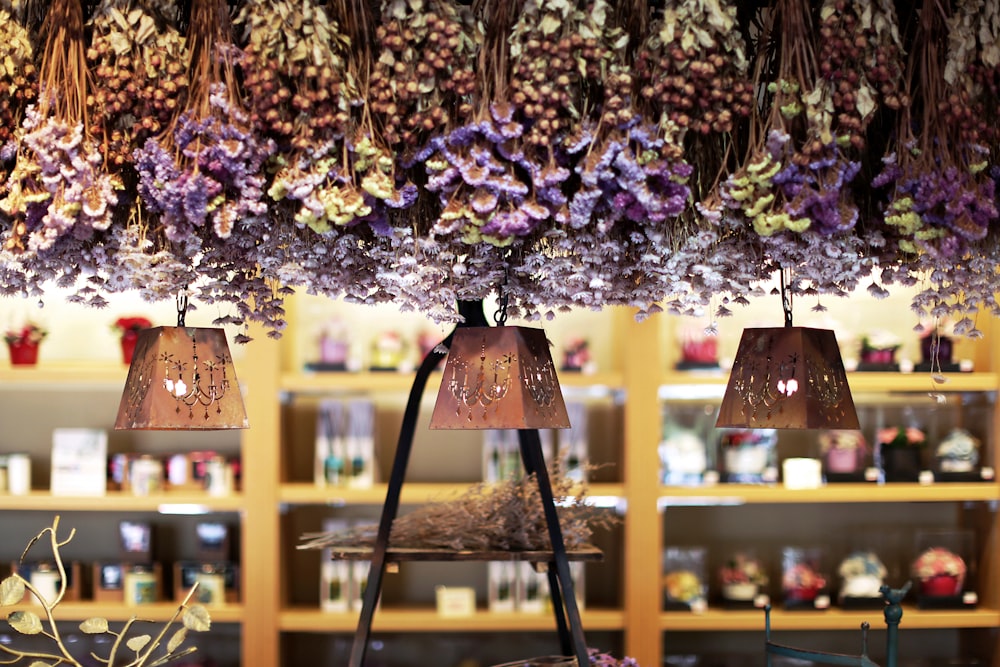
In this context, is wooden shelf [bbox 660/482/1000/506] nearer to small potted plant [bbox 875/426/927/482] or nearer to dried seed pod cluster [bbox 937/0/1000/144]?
small potted plant [bbox 875/426/927/482]

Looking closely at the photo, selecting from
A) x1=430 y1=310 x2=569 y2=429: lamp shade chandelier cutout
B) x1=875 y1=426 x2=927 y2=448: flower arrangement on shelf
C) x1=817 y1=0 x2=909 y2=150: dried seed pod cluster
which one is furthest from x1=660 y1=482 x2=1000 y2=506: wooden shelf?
x1=817 y1=0 x2=909 y2=150: dried seed pod cluster

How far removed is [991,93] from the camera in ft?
6.35

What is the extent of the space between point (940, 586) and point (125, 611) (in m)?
3.09

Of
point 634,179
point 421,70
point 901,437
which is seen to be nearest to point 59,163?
point 421,70

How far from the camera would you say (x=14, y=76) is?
1.95 m

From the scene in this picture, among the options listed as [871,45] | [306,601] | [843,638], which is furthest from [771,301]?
[871,45]

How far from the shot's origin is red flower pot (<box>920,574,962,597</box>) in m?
4.10

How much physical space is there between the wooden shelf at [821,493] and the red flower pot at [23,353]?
2.44m

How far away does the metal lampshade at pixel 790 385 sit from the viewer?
2.08 m

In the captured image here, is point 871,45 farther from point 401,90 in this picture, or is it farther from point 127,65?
point 127,65

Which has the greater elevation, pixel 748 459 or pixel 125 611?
pixel 748 459

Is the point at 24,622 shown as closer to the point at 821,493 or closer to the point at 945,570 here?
the point at 821,493

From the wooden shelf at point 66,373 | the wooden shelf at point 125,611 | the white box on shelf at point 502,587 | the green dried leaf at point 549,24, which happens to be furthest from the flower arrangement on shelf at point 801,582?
the green dried leaf at point 549,24

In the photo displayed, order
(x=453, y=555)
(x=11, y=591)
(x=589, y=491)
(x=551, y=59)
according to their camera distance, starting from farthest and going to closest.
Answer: (x=589, y=491) < (x=453, y=555) < (x=551, y=59) < (x=11, y=591)
